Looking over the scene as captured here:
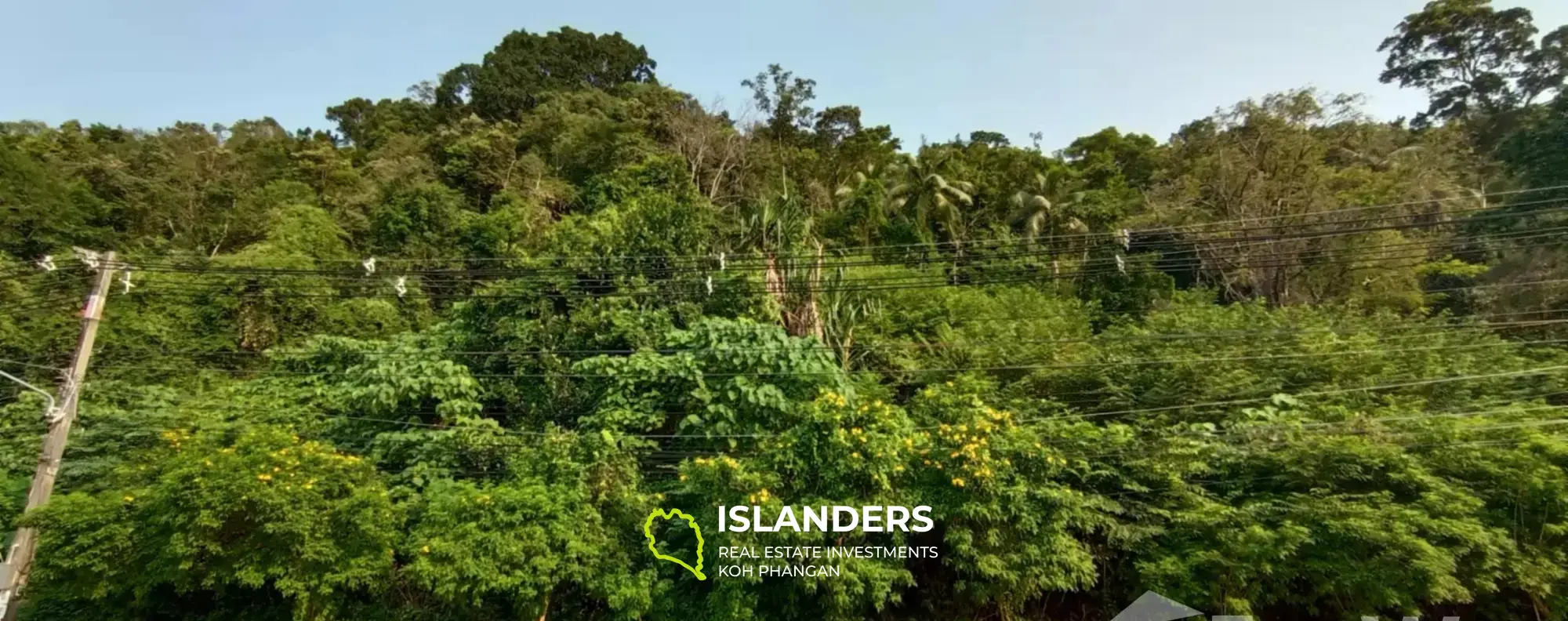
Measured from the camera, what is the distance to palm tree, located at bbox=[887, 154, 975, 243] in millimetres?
19094

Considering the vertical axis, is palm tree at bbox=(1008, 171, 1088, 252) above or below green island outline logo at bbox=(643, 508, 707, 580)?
above

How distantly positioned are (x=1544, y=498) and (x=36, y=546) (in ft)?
48.7

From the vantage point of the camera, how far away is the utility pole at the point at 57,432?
777 cm

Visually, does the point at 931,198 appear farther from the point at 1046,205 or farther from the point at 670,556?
the point at 670,556

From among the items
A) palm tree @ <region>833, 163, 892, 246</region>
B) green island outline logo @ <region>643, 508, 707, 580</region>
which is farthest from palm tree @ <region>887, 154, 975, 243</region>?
green island outline logo @ <region>643, 508, 707, 580</region>

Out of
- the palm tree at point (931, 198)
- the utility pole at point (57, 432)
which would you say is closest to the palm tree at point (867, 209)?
the palm tree at point (931, 198)

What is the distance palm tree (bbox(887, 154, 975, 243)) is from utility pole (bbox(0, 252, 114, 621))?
15223 mm

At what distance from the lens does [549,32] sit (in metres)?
33.4

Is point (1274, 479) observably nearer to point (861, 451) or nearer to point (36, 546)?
point (861, 451)

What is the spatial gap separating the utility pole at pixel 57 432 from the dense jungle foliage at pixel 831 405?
27 cm

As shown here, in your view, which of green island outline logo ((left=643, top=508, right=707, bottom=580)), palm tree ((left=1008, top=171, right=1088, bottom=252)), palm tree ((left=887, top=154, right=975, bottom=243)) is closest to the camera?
green island outline logo ((left=643, top=508, right=707, bottom=580))

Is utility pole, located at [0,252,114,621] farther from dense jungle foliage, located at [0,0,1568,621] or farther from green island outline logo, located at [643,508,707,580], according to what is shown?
green island outline logo, located at [643,508,707,580]

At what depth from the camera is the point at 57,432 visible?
26.4 feet

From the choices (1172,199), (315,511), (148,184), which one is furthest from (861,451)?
(148,184)
